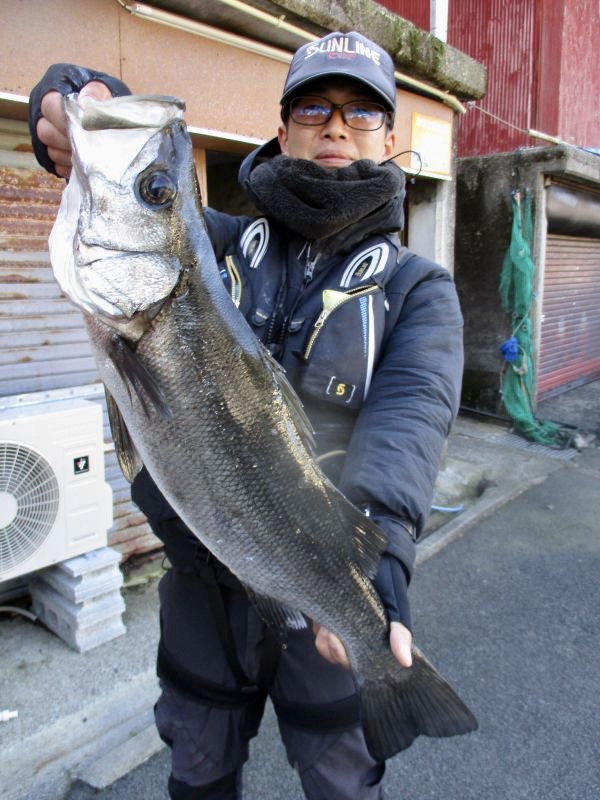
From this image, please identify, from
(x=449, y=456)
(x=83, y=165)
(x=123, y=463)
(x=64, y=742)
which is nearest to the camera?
(x=83, y=165)

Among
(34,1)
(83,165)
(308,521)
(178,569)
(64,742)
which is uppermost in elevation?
(34,1)

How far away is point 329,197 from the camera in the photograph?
5.90 ft

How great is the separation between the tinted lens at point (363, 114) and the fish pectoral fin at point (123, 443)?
1.15 meters

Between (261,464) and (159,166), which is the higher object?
(159,166)

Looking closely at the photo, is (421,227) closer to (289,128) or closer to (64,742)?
(289,128)

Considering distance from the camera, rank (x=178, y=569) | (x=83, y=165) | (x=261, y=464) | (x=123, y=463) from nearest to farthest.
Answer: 1. (x=83, y=165)
2. (x=261, y=464)
3. (x=123, y=463)
4. (x=178, y=569)

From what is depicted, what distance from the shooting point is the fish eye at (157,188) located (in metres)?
1.47

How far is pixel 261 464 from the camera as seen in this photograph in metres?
1.54

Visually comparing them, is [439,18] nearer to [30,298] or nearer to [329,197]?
[30,298]

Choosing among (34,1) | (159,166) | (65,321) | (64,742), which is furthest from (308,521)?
(34,1)

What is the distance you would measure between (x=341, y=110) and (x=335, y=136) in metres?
0.09

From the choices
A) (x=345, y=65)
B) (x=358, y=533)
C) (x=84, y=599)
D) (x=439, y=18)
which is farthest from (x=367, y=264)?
(x=439, y=18)

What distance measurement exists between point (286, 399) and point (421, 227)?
18.9 feet

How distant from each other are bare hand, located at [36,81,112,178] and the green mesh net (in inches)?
291
